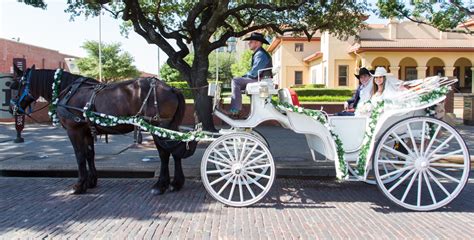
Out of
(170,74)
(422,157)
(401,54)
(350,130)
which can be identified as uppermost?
(170,74)

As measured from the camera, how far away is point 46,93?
6.97m

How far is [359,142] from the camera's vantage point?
627cm

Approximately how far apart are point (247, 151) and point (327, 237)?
200 centimetres

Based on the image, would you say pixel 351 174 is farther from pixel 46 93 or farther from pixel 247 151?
pixel 46 93

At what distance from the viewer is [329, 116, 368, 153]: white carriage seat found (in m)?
6.26

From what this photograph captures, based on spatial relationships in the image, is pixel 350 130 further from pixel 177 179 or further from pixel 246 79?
pixel 177 179

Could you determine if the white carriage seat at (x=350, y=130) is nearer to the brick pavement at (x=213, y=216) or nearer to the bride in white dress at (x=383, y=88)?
the bride in white dress at (x=383, y=88)

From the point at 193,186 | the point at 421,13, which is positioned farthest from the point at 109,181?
the point at 421,13

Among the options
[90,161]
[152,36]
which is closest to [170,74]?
[152,36]

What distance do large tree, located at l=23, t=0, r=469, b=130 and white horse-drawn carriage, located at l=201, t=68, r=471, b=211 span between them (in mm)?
4331

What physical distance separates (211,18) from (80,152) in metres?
5.72

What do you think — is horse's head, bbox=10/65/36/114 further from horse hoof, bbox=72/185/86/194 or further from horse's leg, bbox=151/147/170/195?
horse's leg, bbox=151/147/170/195

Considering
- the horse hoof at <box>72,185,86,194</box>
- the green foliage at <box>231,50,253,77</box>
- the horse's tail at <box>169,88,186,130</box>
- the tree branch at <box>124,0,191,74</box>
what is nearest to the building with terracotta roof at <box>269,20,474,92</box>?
the tree branch at <box>124,0,191,74</box>

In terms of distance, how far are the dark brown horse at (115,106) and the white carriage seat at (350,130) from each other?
2165mm
